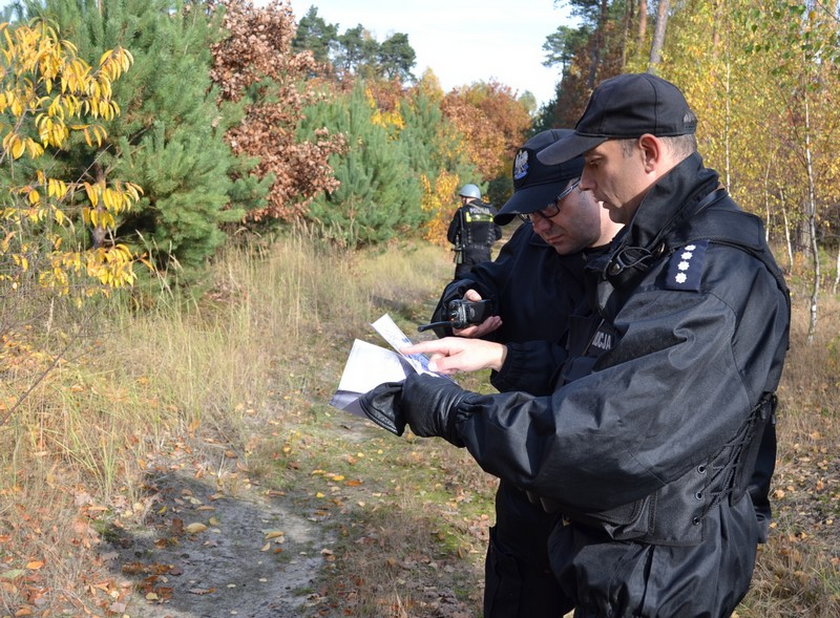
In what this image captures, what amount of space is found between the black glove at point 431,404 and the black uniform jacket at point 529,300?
671 millimetres

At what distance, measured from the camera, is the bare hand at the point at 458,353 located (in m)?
2.40

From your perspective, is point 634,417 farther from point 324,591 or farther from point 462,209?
point 462,209

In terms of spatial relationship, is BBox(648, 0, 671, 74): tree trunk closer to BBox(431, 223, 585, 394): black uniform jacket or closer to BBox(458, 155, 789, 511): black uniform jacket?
BBox(431, 223, 585, 394): black uniform jacket

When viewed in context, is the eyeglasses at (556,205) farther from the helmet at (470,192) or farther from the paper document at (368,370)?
the helmet at (470,192)

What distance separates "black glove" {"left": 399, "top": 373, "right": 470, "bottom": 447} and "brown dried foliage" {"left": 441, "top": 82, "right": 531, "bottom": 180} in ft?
97.9

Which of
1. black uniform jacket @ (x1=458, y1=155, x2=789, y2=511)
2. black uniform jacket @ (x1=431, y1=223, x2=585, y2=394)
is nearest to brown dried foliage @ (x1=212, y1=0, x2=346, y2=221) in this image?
black uniform jacket @ (x1=431, y1=223, x2=585, y2=394)

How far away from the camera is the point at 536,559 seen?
2.78 meters

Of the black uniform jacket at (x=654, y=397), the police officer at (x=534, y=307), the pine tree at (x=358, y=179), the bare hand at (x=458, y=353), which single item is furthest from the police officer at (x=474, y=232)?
the black uniform jacket at (x=654, y=397)

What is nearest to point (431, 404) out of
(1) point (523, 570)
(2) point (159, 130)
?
(1) point (523, 570)

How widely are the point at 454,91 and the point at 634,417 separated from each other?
4361cm

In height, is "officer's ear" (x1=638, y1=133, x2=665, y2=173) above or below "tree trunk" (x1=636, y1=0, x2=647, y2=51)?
below

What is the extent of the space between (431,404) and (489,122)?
4034cm

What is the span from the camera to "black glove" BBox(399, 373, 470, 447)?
195cm

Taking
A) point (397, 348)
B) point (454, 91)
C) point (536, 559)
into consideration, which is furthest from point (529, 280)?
point (454, 91)
